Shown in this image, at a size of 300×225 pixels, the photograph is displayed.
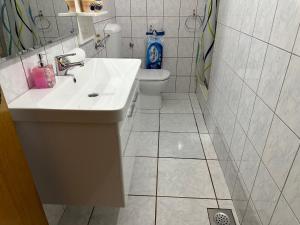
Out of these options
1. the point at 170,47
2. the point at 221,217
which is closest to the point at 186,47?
the point at 170,47

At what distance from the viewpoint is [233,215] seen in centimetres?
149

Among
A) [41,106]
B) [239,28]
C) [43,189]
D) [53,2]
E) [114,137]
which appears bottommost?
[43,189]

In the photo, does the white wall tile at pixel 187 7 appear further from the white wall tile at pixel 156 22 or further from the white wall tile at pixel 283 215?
the white wall tile at pixel 283 215

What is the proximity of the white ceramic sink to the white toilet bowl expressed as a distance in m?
0.96

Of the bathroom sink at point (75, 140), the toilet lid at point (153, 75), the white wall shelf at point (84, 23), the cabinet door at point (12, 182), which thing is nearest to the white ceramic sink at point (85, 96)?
the bathroom sink at point (75, 140)

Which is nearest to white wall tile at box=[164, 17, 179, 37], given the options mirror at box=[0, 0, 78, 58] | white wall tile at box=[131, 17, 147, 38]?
white wall tile at box=[131, 17, 147, 38]

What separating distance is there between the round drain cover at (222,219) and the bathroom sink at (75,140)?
0.67 metres

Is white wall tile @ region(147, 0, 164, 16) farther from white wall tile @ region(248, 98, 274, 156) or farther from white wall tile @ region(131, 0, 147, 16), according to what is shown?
white wall tile @ region(248, 98, 274, 156)

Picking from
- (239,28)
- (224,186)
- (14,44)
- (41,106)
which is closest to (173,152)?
(224,186)

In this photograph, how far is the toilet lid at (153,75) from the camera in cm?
257

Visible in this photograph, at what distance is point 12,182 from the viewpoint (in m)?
0.83

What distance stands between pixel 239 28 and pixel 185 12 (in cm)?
133

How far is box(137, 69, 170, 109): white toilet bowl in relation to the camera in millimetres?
2586

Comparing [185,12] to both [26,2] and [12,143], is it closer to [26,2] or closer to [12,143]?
[26,2]
